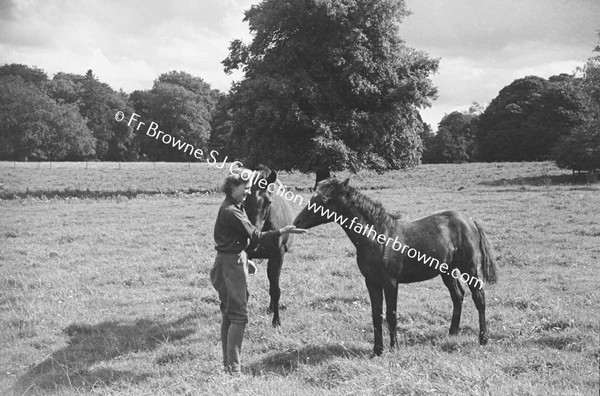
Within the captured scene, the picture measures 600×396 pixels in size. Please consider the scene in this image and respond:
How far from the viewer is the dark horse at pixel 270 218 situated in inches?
295

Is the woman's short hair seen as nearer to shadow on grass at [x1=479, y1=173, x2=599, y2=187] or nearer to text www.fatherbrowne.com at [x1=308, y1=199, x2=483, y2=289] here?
text www.fatherbrowne.com at [x1=308, y1=199, x2=483, y2=289]

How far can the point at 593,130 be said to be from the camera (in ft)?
85.7

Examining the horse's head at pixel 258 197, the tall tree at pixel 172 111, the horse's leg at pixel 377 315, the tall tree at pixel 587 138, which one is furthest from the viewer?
the tall tree at pixel 172 111

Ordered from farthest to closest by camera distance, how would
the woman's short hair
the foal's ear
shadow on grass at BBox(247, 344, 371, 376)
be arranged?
the foal's ear, shadow on grass at BBox(247, 344, 371, 376), the woman's short hair

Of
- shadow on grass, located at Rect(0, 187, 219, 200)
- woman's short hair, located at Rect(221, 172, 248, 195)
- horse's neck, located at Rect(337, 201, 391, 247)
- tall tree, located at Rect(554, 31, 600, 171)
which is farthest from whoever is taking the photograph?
tall tree, located at Rect(554, 31, 600, 171)

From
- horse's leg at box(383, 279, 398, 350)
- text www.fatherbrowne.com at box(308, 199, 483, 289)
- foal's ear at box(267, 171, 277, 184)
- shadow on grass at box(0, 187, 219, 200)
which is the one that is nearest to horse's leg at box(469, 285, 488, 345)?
text www.fatherbrowne.com at box(308, 199, 483, 289)

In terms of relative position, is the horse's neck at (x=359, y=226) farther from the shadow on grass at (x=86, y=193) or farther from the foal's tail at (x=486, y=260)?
the shadow on grass at (x=86, y=193)

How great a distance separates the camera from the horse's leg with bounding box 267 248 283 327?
7.85 metres

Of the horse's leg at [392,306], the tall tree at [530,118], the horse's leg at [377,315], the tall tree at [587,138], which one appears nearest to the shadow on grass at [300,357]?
the horse's leg at [377,315]

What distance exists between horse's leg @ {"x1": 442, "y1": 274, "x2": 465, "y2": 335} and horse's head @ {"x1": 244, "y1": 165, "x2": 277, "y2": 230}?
3120 mm

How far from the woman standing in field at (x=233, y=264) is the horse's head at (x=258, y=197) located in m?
1.36

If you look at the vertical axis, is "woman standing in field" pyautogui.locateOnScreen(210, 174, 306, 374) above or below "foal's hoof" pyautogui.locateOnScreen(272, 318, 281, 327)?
above

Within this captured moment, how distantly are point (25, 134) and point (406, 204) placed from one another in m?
15.2

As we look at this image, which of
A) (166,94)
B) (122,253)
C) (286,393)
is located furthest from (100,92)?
(166,94)
